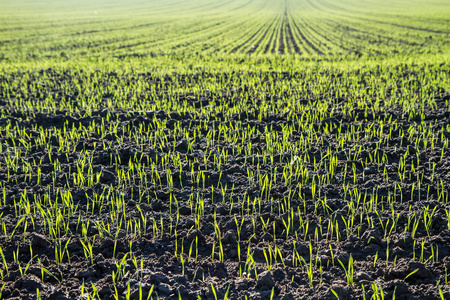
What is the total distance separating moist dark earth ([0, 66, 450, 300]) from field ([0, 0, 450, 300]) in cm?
2

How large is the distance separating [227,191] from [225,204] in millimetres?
313

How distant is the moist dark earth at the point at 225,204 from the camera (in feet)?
7.91

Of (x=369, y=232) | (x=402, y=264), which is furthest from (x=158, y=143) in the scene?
(x=402, y=264)

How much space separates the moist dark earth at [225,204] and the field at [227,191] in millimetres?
16

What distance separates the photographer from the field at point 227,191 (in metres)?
2.43

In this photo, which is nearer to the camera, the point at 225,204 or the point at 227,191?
the point at 225,204

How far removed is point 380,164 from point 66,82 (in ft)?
23.5

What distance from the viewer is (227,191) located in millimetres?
3611

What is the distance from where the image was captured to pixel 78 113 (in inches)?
236

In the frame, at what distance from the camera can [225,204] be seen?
3311 millimetres

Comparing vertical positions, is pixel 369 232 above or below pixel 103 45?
below

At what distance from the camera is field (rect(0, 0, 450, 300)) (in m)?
2.43

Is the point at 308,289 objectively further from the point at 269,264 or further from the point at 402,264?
the point at 402,264

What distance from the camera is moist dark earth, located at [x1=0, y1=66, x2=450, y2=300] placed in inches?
95.0
